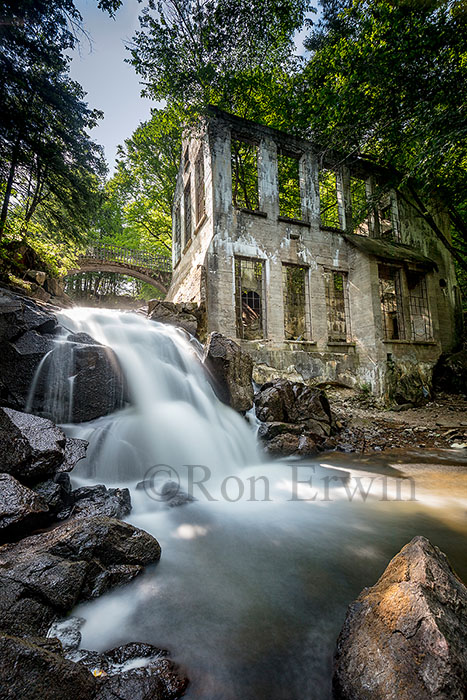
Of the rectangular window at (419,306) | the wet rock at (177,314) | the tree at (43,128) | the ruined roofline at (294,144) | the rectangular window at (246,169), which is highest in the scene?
the rectangular window at (246,169)

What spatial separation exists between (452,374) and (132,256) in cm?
2242

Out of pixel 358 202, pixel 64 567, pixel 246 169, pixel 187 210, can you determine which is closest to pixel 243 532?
pixel 64 567

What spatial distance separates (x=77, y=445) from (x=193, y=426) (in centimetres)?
226

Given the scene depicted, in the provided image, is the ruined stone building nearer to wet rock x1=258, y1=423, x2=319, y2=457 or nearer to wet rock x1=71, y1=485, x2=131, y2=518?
wet rock x1=258, y1=423, x2=319, y2=457

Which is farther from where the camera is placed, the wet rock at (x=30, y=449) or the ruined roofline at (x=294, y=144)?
the ruined roofline at (x=294, y=144)

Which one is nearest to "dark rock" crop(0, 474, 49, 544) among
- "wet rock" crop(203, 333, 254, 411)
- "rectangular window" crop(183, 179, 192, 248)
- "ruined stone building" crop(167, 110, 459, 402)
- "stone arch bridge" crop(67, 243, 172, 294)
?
"wet rock" crop(203, 333, 254, 411)

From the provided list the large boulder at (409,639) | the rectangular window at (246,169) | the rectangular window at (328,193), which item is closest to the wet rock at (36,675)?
the large boulder at (409,639)

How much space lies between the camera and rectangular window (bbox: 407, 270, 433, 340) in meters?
12.3

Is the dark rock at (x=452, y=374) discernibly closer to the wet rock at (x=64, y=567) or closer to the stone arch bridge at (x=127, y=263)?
the wet rock at (x=64, y=567)

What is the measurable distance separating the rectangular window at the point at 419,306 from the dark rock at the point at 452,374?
135cm

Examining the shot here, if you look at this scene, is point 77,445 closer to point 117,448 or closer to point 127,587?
point 117,448

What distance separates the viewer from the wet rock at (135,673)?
1.30 meters

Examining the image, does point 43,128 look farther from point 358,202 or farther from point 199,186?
point 358,202

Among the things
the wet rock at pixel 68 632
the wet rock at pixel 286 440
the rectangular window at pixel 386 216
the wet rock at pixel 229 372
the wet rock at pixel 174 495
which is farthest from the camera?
the rectangular window at pixel 386 216
